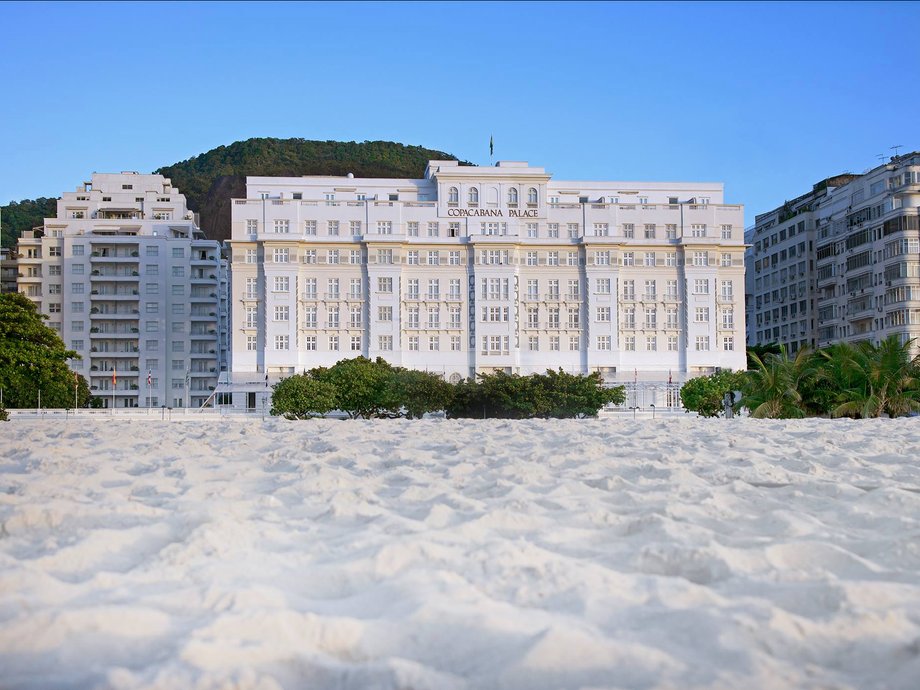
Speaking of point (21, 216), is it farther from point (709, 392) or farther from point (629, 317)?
point (709, 392)

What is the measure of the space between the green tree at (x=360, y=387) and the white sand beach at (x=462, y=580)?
153 feet

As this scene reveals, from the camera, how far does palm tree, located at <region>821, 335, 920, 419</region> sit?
3638 centimetres

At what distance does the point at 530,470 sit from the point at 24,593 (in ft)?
17.9

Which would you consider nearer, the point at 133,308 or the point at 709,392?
the point at 709,392

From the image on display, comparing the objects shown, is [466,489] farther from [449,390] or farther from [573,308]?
[573,308]

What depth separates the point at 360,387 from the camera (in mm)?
56125

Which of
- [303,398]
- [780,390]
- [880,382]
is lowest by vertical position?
[303,398]

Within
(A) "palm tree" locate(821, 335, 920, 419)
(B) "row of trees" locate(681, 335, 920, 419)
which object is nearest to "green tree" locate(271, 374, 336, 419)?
(B) "row of trees" locate(681, 335, 920, 419)

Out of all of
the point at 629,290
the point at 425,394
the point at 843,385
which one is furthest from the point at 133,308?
the point at 843,385

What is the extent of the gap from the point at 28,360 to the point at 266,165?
8155 centimetres

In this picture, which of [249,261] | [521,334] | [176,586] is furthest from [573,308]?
[176,586]

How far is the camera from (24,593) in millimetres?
4965

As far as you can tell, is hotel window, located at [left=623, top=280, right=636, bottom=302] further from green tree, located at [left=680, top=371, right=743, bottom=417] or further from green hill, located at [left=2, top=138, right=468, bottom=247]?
green hill, located at [left=2, top=138, right=468, bottom=247]

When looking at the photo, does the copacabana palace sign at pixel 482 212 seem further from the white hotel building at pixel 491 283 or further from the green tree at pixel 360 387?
the green tree at pixel 360 387
